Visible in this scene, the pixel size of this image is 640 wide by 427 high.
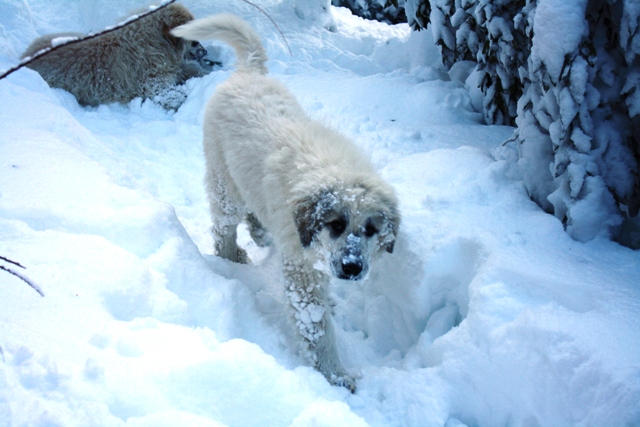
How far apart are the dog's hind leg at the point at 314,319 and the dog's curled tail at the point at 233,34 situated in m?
1.71

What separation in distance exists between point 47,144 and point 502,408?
3.38m

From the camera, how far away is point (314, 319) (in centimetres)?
265

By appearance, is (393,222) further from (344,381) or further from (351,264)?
(344,381)

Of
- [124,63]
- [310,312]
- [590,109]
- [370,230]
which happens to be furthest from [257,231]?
[124,63]

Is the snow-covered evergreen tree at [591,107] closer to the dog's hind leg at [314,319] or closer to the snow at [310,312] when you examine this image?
the snow at [310,312]

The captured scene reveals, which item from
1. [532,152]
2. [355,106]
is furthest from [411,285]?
[355,106]

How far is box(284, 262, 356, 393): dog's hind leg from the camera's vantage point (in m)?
2.64

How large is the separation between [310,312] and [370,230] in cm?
59

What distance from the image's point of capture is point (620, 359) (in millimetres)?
1796

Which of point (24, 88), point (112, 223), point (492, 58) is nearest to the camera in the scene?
point (112, 223)

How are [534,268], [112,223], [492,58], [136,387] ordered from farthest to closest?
[492,58] < [112,223] < [534,268] < [136,387]

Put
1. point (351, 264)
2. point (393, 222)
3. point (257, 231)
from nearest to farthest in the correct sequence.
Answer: point (351, 264), point (393, 222), point (257, 231)

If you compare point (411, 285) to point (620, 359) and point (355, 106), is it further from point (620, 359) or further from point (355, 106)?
point (355, 106)

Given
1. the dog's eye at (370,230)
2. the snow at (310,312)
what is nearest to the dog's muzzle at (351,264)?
the dog's eye at (370,230)
